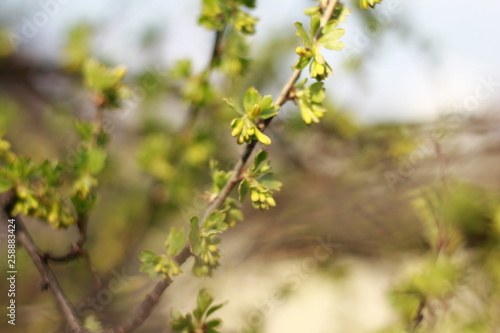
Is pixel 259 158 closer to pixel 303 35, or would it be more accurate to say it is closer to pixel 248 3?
pixel 303 35

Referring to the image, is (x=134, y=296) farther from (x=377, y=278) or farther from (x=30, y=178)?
(x=377, y=278)

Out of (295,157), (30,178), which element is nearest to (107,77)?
(30,178)

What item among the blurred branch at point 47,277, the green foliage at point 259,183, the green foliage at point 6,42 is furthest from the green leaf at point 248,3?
the green foliage at point 6,42

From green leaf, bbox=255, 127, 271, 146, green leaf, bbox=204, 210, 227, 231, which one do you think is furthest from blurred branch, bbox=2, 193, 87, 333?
green leaf, bbox=255, 127, 271, 146

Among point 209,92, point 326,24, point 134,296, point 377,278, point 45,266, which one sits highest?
point 326,24

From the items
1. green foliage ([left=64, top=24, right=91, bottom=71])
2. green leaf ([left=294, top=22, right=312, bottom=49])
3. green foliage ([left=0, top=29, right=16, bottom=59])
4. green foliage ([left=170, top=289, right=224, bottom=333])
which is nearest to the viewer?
green leaf ([left=294, top=22, right=312, bottom=49])

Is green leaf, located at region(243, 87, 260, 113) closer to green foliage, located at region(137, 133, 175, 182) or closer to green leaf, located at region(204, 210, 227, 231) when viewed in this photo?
green leaf, located at region(204, 210, 227, 231)

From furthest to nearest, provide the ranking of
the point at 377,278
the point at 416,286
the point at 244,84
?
the point at 244,84, the point at 377,278, the point at 416,286
